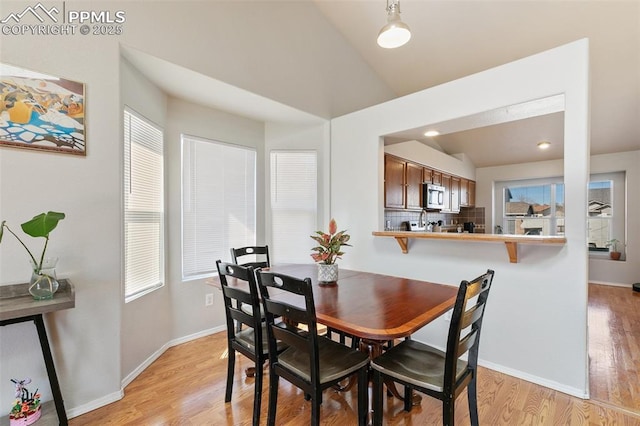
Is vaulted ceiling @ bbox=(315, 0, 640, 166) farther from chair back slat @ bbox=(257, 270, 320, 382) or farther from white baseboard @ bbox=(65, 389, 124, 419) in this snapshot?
white baseboard @ bbox=(65, 389, 124, 419)

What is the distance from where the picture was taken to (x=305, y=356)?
1.67 m

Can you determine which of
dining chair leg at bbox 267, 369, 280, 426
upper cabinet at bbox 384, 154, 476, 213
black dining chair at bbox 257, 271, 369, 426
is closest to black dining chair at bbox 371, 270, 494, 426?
black dining chair at bbox 257, 271, 369, 426

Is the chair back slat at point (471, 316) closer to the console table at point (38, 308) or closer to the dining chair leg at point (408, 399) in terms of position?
the dining chair leg at point (408, 399)

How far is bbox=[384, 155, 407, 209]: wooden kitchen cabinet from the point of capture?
3721 mm

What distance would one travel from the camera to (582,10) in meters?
2.79

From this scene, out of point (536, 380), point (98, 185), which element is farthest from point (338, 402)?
point (98, 185)

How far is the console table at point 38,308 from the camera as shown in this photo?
1.50 metres

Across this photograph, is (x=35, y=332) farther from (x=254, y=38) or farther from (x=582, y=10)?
(x=582, y=10)

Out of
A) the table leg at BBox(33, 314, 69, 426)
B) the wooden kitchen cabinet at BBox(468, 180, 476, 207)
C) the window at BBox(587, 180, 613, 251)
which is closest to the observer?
the table leg at BBox(33, 314, 69, 426)

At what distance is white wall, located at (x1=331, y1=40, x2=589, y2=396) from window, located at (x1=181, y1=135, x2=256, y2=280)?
1498 mm

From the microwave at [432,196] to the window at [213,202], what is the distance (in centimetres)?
267

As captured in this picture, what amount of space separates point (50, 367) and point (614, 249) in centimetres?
819

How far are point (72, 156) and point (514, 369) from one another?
372 centimetres

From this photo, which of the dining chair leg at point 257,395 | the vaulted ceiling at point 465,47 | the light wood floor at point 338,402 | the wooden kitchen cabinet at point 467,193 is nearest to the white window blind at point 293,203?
the vaulted ceiling at point 465,47
